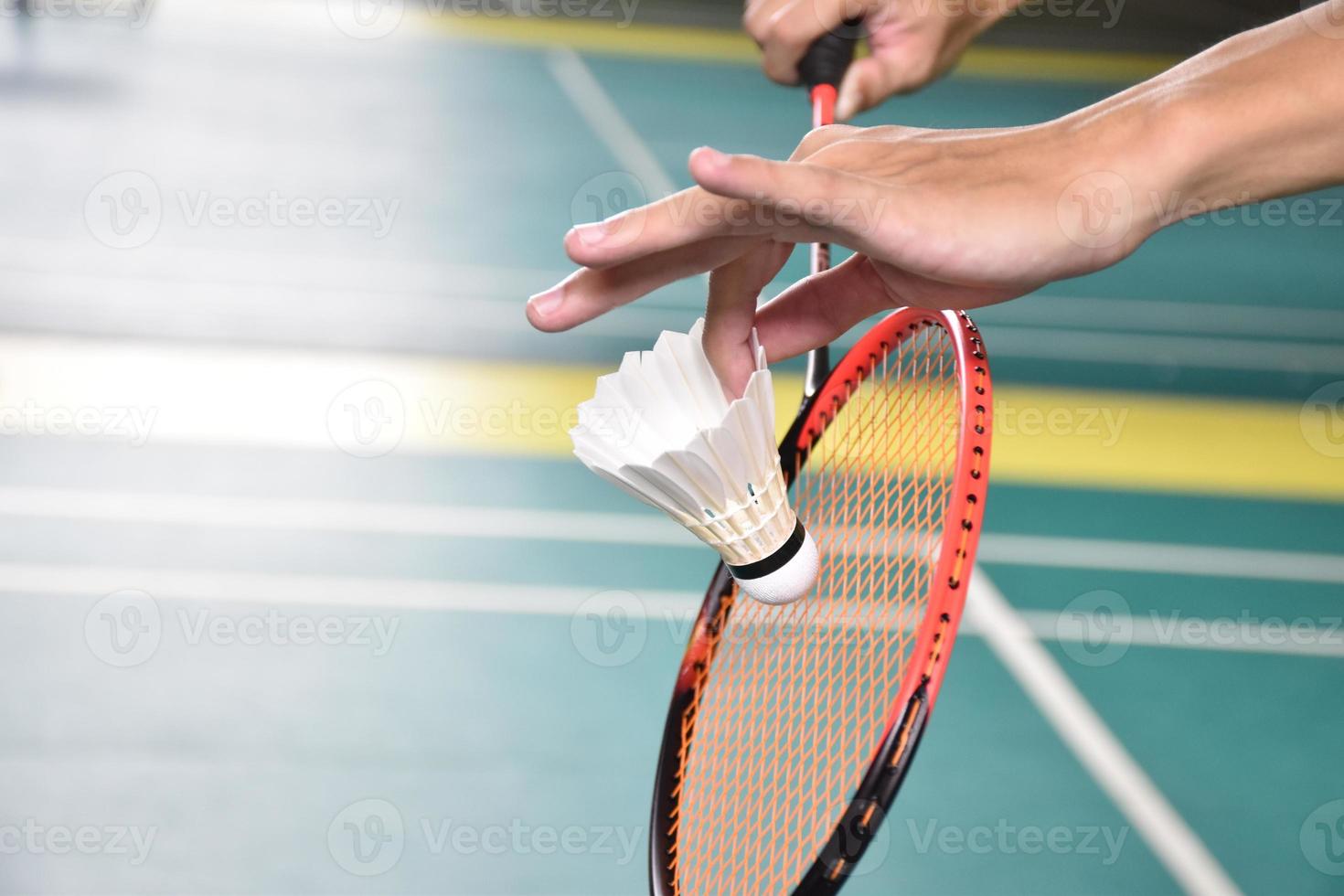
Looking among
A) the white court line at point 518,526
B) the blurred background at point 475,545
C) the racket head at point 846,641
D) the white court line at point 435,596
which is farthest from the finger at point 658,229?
the white court line at point 518,526

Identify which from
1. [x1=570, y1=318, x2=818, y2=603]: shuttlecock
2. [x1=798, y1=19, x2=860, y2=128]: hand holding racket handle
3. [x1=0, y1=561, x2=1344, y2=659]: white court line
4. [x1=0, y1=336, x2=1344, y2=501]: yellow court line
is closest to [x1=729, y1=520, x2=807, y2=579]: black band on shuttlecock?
[x1=570, y1=318, x2=818, y2=603]: shuttlecock

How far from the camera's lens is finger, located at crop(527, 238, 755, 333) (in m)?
1.26

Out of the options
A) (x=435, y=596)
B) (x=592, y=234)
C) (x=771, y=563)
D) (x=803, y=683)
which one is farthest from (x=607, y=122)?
(x=592, y=234)

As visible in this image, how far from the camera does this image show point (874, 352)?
1.78 metres

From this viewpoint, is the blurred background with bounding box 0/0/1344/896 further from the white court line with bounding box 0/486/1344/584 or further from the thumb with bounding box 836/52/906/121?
the thumb with bounding box 836/52/906/121

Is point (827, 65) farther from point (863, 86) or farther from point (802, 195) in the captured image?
point (802, 195)

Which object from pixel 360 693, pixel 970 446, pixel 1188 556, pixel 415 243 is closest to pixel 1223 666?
pixel 1188 556

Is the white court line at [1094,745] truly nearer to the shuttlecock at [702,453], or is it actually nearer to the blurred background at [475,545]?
the blurred background at [475,545]

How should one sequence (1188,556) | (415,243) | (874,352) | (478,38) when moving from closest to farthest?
(874,352), (1188,556), (415,243), (478,38)

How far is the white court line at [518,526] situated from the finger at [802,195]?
2.66 meters

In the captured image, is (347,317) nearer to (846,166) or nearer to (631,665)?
(631,665)

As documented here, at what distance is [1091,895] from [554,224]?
11.9 ft

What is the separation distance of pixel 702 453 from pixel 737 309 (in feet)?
0.48

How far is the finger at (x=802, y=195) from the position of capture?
1039mm
